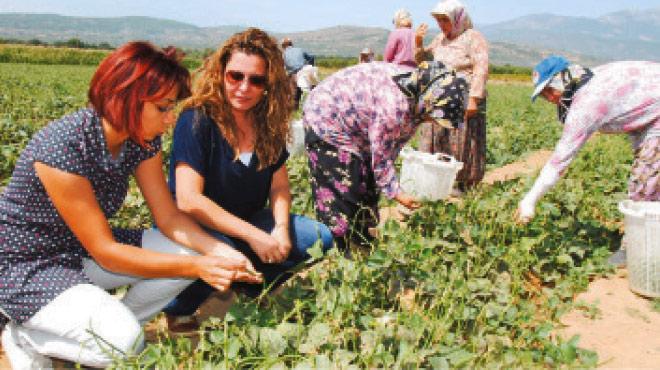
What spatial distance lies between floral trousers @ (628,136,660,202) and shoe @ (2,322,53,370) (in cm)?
296

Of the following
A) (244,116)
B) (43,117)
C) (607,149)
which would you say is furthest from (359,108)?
(43,117)

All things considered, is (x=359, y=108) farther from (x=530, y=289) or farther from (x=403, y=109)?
(x=530, y=289)

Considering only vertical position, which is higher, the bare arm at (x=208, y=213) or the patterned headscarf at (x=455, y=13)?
the patterned headscarf at (x=455, y=13)

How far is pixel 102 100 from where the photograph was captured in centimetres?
171

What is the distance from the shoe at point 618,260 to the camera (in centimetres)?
293

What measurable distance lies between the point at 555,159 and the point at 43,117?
29.3 ft

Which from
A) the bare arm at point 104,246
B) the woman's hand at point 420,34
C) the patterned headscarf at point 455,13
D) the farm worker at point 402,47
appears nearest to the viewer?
the bare arm at point 104,246

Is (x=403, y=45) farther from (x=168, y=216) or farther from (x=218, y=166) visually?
(x=168, y=216)

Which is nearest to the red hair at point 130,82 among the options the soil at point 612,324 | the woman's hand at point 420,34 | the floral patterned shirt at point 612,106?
the soil at point 612,324

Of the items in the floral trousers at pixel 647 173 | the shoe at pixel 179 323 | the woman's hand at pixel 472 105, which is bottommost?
the shoe at pixel 179 323

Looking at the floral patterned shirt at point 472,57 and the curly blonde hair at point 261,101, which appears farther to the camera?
the floral patterned shirt at point 472,57

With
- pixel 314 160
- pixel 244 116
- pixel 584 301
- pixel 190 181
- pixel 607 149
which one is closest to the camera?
pixel 190 181

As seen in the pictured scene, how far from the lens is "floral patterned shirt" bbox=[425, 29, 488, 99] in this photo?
4.11 metres

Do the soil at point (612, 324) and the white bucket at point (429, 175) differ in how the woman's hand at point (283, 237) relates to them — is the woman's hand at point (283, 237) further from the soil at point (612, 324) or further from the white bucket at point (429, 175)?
the white bucket at point (429, 175)
